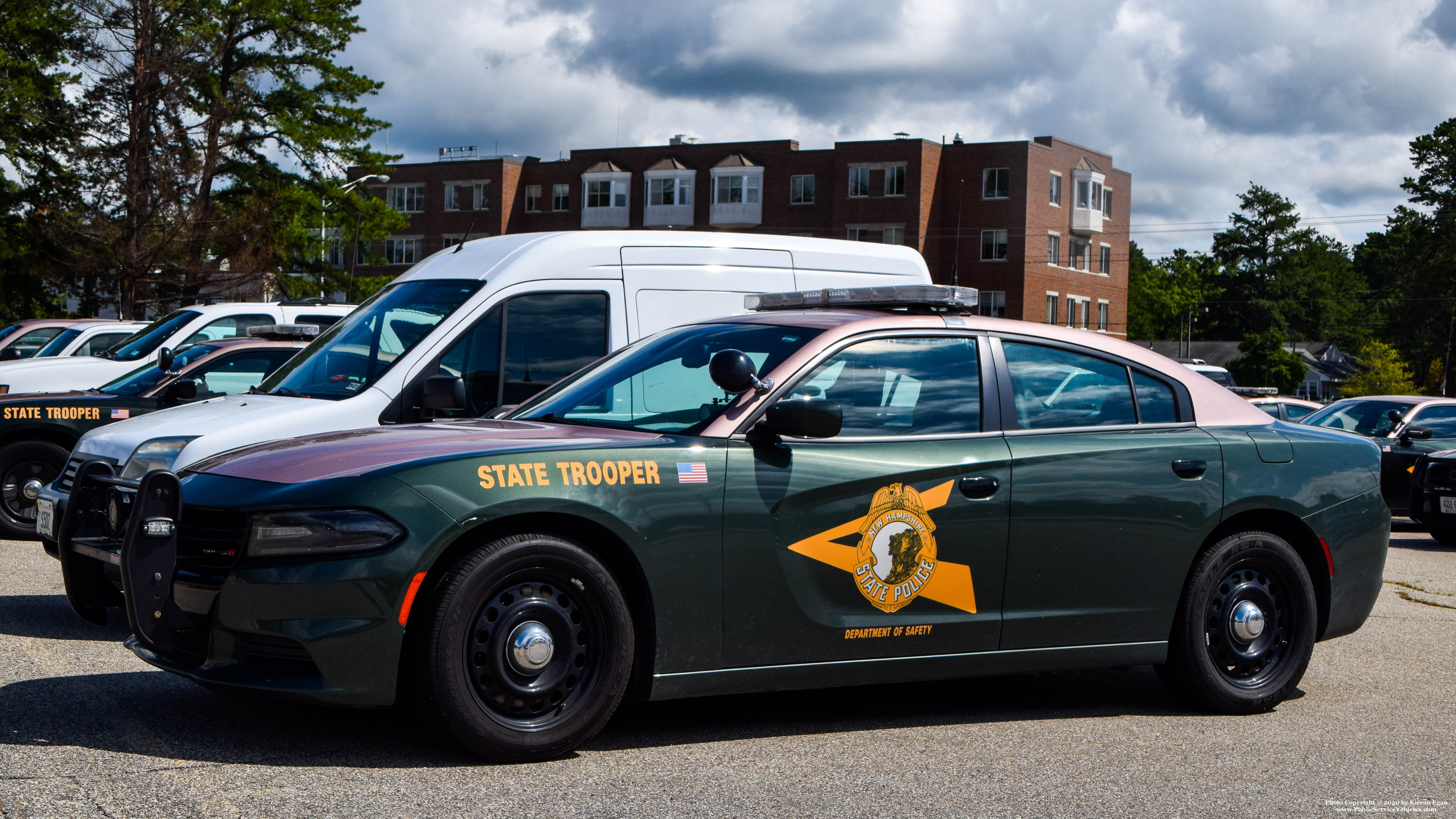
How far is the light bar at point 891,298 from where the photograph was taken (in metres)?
5.68

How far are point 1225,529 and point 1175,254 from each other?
126m

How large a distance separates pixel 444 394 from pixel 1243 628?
4.04 metres

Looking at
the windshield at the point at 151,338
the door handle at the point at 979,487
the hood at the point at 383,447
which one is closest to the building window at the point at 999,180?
the windshield at the point at 151,338

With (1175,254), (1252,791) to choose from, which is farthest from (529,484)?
(1175,254)

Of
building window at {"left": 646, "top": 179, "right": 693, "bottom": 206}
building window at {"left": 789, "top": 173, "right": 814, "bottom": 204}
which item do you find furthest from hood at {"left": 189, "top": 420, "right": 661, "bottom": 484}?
building window at {"left": 646, "top": 179, "right": 693, "bottom": 206}

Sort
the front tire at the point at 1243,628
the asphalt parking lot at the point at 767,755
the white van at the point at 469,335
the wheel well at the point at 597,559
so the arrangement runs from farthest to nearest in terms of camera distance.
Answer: the white van at the point at 469,335 → the front tire at the point at 1243,628 → the wheel well at the point at 597,559 → the asphalt parking lot at the point at 767,755

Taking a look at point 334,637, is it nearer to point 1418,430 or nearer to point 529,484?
point 529,484

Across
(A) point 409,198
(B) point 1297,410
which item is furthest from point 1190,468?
(A) point 409,198

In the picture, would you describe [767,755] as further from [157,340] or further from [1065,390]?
[157,340]

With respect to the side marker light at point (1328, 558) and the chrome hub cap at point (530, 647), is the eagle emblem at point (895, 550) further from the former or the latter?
the side marker light at point (1328, 558)

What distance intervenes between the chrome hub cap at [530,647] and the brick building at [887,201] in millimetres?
55063

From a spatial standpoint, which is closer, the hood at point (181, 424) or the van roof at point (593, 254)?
the hood at point (181, 424)

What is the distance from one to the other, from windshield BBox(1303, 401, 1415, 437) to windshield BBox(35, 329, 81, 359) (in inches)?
701

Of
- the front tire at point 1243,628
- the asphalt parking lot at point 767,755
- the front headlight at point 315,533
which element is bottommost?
the asphalt parking lot at point 767,755
